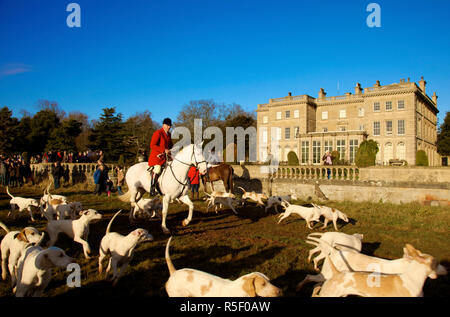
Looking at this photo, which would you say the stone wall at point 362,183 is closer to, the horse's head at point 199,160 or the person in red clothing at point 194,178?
the person in red clothing at point 194,178

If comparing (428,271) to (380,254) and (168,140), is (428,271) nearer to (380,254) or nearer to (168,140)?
(380,254)

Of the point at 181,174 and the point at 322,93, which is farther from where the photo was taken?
the point at 322,93

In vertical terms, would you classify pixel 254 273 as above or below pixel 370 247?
above

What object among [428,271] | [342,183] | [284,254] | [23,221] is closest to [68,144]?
[23,221]

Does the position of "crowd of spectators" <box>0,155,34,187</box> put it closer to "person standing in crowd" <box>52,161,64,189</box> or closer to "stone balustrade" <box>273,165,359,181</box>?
"person standing in crowd" <box>52,161,64,189</box>

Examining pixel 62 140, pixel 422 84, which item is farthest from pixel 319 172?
pixel 422 84

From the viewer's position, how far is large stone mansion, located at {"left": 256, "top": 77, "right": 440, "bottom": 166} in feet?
142

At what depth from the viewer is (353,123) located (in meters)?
49.1

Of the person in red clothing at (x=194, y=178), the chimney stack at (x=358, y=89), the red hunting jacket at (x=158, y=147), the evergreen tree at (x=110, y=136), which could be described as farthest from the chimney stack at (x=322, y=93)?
the red hunting jacket at (x=158, y=147)

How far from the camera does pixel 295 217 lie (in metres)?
10.4

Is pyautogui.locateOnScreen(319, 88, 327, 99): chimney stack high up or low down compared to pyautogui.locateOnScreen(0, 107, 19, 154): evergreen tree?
up

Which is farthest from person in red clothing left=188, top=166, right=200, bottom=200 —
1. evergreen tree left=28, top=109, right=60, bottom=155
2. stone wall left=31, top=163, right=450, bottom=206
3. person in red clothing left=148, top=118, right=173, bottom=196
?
evergreen tree left=28, top=109, right=60, bottom=155

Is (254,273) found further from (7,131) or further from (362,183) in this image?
(7,131)
